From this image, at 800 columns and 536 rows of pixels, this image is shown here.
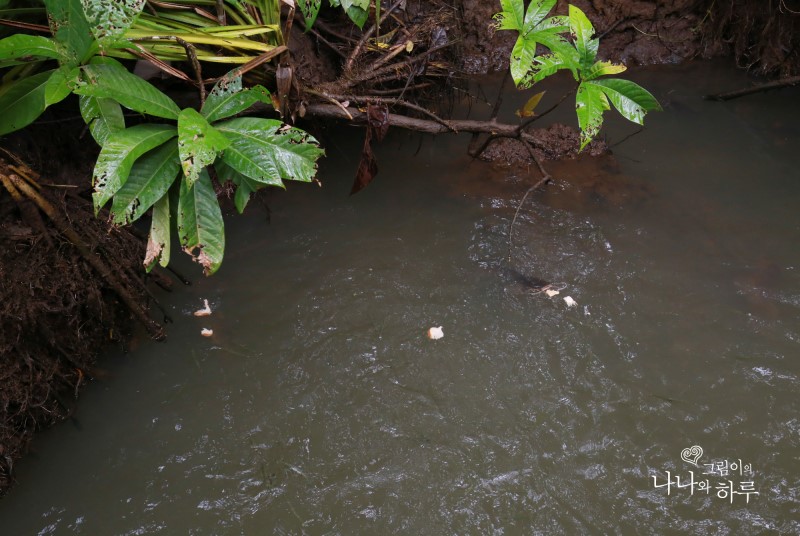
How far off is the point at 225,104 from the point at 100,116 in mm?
425

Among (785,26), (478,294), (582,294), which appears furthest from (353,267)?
(785,26)

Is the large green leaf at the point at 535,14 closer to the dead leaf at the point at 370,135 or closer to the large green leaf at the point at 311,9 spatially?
the dead leaf at the point at 370,135

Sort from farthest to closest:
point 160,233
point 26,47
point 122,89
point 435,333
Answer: point 435,333, point 160,233, point 122,89, point 26,47

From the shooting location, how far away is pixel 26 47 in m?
1.94

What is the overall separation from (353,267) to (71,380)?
4.40 feet

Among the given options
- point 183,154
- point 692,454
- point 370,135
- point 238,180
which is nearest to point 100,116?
point 183,154

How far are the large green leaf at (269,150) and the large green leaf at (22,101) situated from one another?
609mm

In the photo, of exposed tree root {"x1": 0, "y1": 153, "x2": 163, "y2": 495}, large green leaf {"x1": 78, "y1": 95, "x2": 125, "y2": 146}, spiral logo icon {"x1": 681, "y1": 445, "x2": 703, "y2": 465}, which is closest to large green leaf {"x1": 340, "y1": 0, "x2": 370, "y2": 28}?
large green leaf {"x1": 78, "y1": 95, "x2": 125, "y2": 146}

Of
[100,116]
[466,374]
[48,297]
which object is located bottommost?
[466,374]

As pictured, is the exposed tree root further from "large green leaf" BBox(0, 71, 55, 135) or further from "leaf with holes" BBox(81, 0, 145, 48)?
"leaf with holes" BBox(81, 0, 145, 48)

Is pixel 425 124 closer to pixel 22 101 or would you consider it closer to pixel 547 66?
pixel 547 66

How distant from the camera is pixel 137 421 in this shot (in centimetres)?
251

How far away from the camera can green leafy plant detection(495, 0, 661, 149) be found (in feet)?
7.88

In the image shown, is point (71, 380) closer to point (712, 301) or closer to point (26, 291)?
point (26, 291)
